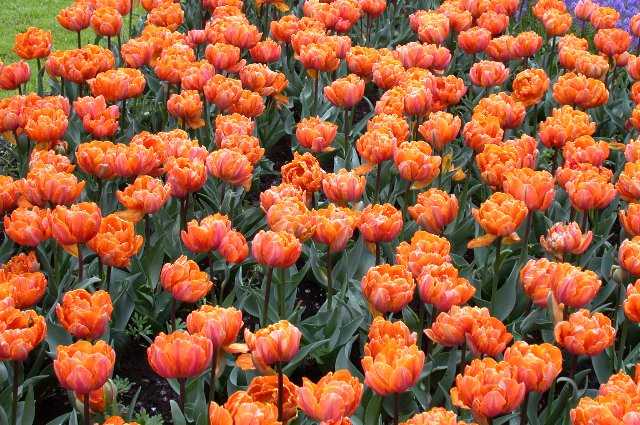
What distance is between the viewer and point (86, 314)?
8.48 feet

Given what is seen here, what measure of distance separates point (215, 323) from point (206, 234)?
0.59 metres

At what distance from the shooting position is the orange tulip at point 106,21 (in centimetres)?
501

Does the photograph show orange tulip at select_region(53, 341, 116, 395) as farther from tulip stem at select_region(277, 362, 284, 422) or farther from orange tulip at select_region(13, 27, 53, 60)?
orange tulip at select_region(13, 27, 53, 60)

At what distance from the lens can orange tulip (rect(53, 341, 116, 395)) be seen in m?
2.23

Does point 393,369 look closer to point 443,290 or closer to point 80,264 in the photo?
point 443,290

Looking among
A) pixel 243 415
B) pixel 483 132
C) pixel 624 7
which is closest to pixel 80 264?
pixel 243 415

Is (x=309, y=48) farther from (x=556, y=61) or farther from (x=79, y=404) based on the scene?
(x=79, y=404)

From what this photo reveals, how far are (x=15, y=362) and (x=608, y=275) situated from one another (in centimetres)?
222

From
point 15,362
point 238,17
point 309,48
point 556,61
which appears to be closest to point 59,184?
point 15,362

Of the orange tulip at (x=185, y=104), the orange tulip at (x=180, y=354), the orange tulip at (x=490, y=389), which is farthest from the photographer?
the orange tulip at (x=185, y=104)

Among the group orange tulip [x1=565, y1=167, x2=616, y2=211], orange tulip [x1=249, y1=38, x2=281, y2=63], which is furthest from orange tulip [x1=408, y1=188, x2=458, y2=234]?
orange tulip [x1=249, y1=38, x2=281, y2=63]

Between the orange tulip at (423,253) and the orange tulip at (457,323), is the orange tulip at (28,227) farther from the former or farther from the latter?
the orange tulip at (457,323)

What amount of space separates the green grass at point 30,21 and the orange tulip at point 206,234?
17.5ft

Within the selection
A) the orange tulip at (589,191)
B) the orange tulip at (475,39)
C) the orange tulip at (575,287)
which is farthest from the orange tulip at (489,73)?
the orange tulip at (575,287)
